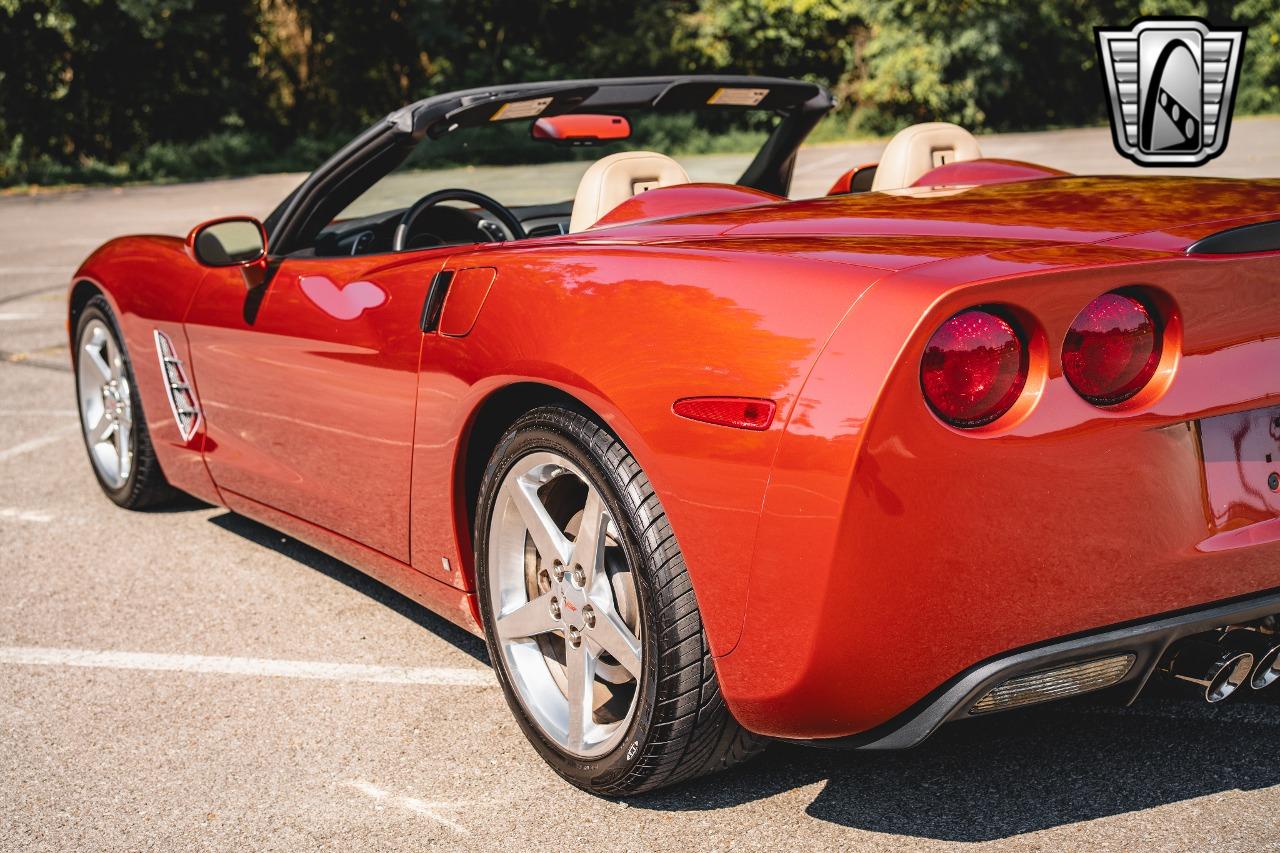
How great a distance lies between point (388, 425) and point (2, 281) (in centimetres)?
1072

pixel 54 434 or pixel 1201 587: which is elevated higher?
pixel 1201 587

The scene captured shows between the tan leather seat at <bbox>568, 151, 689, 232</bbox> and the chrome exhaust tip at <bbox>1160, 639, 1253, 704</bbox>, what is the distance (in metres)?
1.72

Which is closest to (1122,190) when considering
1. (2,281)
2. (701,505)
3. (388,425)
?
(701,505)

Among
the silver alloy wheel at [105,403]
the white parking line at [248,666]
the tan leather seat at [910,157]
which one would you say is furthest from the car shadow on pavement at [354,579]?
the tan leather seat at [910,157]

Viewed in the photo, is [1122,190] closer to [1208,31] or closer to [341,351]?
[341,351]

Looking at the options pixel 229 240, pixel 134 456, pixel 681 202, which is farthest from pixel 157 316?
pixel 681 202

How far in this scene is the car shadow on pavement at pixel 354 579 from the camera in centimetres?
374

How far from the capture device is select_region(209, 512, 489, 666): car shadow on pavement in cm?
374

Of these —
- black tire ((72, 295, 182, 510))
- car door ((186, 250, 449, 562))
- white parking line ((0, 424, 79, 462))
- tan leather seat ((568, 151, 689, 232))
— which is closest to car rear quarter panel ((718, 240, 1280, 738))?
car door ((186, 250, 449, 562))

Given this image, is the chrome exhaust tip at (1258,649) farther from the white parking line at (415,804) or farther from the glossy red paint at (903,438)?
the white parking line at (415,804)

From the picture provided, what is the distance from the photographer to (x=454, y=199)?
12.8 feet

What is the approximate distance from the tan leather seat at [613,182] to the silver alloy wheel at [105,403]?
2054mm

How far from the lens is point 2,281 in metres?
12.5

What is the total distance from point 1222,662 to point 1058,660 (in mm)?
405
